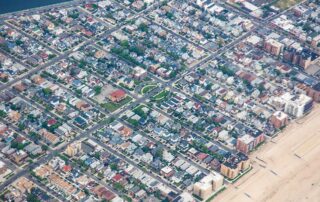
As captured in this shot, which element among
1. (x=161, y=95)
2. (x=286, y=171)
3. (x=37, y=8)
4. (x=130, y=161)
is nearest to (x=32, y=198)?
(x=130, y=161)

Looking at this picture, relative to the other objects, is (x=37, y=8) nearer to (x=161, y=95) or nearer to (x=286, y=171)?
(x=161, y=95)

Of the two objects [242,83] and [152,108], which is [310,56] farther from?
[152,108]

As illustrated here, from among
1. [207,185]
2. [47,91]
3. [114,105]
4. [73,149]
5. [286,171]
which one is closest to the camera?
[207,185]

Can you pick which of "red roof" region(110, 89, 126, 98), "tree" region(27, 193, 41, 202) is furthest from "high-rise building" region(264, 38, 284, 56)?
"tree" region(27, 193, 41, 202)

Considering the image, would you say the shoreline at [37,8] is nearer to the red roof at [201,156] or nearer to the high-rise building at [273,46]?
the high-rise building at [273,46]

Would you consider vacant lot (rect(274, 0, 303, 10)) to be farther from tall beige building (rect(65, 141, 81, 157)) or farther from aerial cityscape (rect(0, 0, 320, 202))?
tall beige building (rect(65, 141, 81, 157))

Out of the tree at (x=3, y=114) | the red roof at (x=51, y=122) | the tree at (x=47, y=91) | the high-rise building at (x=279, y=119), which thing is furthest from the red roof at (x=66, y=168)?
the high-rise building at (x=279, y=119)
